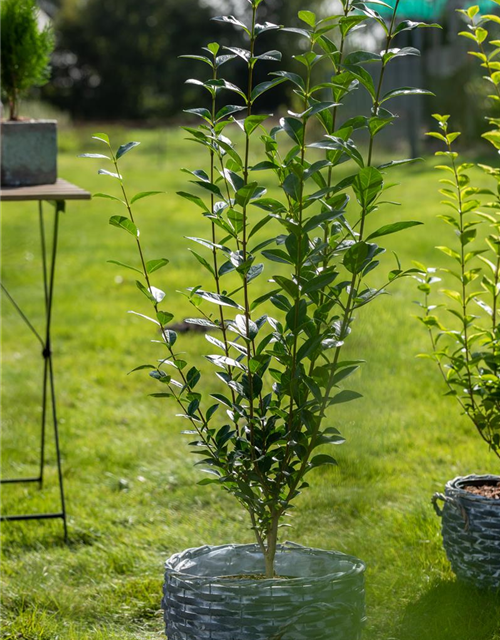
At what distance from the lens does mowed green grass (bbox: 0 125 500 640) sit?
218 cm

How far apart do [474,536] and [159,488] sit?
136cm

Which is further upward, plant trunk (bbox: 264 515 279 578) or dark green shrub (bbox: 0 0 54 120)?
dark green shrub (bbox: 0 0 54 120)

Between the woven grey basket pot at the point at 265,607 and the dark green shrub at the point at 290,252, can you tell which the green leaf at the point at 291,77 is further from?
the woven grey basket pot at the point at 265,607

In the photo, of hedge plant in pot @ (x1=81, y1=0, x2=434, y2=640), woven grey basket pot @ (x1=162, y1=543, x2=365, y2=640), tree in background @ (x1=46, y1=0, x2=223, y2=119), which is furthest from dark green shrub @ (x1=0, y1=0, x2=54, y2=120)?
tree in background @ (x1=46, y1=0, x2=223, y2=119)

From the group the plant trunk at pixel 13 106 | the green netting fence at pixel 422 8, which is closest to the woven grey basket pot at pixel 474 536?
the plant trunk at pixel 13 106

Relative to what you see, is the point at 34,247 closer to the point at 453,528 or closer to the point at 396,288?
the point at 396,288

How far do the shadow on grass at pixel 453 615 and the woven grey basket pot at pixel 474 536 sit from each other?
0.04 meters

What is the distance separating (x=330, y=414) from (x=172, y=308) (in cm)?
278

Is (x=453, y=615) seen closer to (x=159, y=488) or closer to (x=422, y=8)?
(x=159, y=488)

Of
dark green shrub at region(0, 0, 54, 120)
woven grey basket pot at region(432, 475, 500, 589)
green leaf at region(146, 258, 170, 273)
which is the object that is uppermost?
dark green shrub at region(0, 0, 54, 120)

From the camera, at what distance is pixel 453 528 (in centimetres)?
212

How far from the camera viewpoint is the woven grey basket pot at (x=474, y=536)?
2.04 meters

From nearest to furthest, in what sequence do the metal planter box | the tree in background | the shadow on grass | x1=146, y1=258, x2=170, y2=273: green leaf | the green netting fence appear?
x1=146, y1=258, x2=170, y2=273: green leaf → the shadow on grass → the metal planter box → the green netting fence → the tree in background

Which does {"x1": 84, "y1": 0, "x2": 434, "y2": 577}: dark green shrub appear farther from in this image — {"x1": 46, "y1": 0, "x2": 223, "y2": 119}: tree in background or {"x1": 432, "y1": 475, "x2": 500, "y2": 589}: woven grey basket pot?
{"x1": 46, "y1": 0, "x2": 223, "y2": 119}: tree in background
